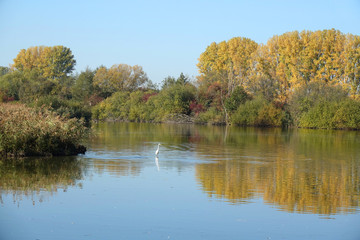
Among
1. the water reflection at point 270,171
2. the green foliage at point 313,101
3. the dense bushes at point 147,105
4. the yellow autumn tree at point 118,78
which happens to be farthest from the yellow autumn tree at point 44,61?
the water reflection at point 270,171

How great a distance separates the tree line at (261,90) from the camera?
56.9 meters

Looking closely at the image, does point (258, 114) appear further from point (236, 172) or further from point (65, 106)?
point (236, 172)

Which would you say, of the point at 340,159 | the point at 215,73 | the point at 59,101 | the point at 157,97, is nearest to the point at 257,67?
the point at 215,73

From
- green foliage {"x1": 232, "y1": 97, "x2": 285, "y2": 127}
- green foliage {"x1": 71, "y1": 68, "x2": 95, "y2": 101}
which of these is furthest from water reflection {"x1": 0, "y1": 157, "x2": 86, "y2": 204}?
green foliage {"x1": 71, "y1": 68, "x2": 95, "y2": 101}

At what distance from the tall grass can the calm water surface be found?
33.2 inches

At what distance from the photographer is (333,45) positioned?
62.1 meters

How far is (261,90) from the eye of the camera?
64.8 m

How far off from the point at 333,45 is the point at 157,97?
76.3 feet

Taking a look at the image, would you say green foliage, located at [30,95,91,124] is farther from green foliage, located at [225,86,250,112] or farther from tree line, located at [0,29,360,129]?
green foliage, located at [225,86,250,112]

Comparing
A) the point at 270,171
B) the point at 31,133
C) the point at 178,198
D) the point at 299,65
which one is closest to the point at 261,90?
the point at 299,65

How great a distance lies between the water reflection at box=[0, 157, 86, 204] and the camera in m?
13.1

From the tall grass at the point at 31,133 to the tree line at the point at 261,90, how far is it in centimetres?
2828

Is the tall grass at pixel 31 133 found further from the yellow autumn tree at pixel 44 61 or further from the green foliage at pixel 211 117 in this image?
the yellow autumn tree at pixel 44 61

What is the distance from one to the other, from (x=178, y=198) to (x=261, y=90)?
52.9m
